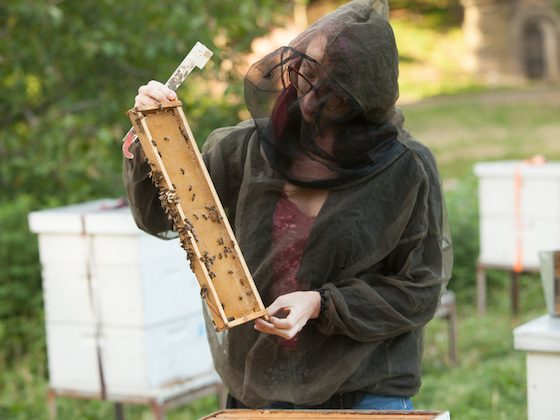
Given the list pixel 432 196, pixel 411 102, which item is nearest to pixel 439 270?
pixel 432 196

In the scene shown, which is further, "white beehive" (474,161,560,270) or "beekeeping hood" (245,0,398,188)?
"white beehive" (474,161,560,270)

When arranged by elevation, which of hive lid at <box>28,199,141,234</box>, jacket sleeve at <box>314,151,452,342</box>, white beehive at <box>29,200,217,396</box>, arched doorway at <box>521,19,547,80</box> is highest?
jacket sleeve at <box>314,151,452,342</box>

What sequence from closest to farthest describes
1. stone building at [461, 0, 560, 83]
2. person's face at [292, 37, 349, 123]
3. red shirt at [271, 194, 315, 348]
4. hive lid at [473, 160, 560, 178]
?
1. person's face at [292, 37, 349, 123]
2. red shirt at [271, 194, 315, 348]
3. hive lid at [473, 160, 560, 178]
4. stone building at [461, 0, 560, 83]

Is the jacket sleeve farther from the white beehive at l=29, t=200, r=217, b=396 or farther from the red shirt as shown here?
the white beehive at l=29, t=200, r=217, b=396

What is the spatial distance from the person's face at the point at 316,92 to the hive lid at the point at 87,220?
2.01 m

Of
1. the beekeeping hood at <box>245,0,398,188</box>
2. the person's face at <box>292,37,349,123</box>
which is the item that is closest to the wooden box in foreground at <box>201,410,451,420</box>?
the beekeeping hood at <box>245,0,398,188</box>

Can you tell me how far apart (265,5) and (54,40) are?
1.29m

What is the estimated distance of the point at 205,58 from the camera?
2236 mm

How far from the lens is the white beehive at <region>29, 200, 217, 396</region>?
4234 millimetres

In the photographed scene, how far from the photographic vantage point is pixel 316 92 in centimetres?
221

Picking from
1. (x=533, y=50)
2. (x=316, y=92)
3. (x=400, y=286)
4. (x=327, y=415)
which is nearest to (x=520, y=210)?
(x=400, y=286)

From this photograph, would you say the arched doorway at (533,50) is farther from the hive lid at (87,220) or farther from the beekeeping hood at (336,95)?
the beekeeping hood at (336,95)

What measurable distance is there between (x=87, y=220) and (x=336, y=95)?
7.41 ft

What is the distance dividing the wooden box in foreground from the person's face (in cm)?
60
